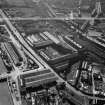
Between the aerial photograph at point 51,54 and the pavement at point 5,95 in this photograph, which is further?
the aerial photograph at point 51,54

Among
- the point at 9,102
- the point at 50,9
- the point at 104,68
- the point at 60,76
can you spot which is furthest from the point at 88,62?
the point at 50,9

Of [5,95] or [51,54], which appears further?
[51,54]

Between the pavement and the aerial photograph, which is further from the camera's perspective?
the aerial photograph

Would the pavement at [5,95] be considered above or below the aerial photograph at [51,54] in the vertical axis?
below

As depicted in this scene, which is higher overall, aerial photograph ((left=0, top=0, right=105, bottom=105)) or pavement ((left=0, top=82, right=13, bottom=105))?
aerial photograph ((left=0, top=0, right=105, bottom=105))

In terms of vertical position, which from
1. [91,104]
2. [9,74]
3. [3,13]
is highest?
[3,13]

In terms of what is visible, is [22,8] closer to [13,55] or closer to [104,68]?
[13,55]

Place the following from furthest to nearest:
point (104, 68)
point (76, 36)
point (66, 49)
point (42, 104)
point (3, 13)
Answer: point (3, 13)
point (76, 36)
point (66, 49)
point (104, 68)
point (42, 104)

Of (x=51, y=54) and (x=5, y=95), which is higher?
(x=51, y=54)
